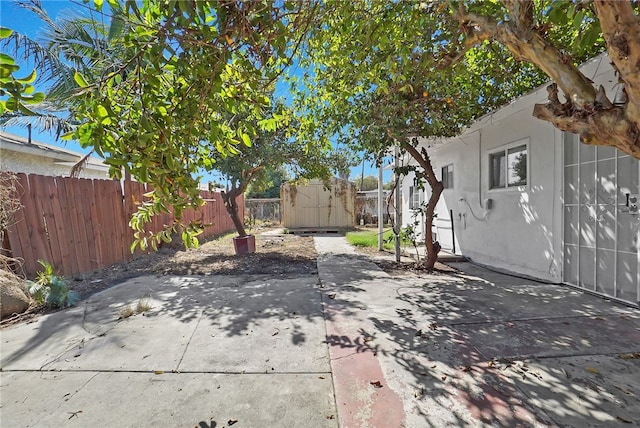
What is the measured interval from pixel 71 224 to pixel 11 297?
1988 millimetres

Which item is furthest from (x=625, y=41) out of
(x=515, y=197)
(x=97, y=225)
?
(x=97, y=225)

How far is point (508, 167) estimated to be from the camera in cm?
625

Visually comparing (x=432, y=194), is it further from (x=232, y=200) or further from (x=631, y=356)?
(x=232, y=200)

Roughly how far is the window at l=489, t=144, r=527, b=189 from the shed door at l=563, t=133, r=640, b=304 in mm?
945

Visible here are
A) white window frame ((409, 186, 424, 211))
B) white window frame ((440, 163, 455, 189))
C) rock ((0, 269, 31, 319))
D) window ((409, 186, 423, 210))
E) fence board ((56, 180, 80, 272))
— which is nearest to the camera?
rock ((0, 269, 31, 319))

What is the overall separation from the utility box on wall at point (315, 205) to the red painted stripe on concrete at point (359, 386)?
11.9 meters

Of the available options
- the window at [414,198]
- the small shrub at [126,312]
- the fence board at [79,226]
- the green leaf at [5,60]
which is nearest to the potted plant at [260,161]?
the fence board at [79,226]

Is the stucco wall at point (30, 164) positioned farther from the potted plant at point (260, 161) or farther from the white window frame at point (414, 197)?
the white window frame at point (414, 197)

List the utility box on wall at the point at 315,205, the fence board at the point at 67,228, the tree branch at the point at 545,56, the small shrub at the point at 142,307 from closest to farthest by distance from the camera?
the tree branch at the point at 545,56 → the small shrub at the point at 142,307 → the fence board at the point at 67,228 → the utility box on wall at the point at 315,205

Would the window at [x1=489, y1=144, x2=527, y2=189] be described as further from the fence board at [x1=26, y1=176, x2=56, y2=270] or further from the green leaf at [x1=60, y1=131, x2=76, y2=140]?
the fence board at [x1=26, y1=176, x2=56, y2=270]

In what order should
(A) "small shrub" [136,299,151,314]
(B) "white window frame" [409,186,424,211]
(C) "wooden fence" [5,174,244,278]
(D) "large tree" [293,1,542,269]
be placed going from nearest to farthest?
(D) "large tree" [293,1,542,269] < (A) "small shrub" [136,299,151,314] < (C) "wooden fence" [5,174,244,278] < (B) "white window frame" [409,186,424,211]

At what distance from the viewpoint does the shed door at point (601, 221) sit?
13.3 ft

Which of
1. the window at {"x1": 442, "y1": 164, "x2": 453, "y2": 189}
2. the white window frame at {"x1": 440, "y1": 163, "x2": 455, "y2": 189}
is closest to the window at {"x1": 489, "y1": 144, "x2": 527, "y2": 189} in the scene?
the white window frame at {"x1": 440, "y1": 163, "x2": 455, "y2": 189}

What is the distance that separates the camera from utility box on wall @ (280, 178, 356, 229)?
15148 mm
